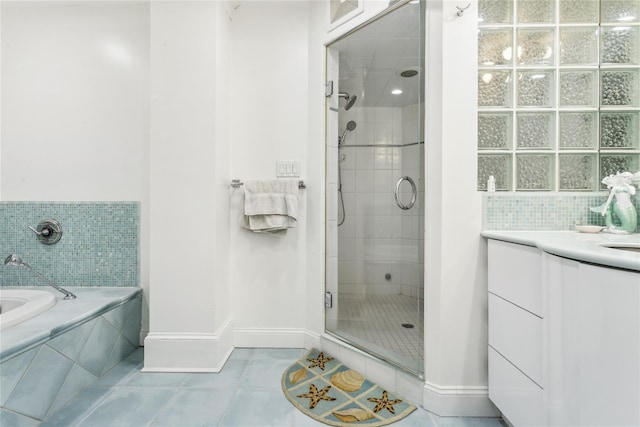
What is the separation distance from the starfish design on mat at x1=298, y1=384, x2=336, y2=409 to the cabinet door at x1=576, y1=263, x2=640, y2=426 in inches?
38.1

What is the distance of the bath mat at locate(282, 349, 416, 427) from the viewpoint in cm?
127

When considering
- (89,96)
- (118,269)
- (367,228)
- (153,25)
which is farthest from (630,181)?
(89,96)

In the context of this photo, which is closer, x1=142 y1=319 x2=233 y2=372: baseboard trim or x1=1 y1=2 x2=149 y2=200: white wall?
x1=142 y1=319 x2=233 y2=372: baseboard trim

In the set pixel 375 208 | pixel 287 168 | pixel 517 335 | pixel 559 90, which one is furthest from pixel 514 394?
pixel 287 168

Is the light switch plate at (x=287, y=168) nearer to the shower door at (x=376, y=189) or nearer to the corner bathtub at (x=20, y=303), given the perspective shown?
the shower door at (x=376, y=189)

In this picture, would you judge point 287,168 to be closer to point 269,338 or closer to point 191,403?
point 269,338

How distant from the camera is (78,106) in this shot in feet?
6.45

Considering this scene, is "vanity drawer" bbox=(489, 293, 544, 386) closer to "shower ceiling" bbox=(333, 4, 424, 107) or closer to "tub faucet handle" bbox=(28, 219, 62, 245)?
"shower ceiling" bbox=(333, 4, 424, 107)

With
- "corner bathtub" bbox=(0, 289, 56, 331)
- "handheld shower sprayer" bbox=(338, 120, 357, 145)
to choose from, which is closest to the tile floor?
"corner bathtub" bbox=(0, 289, 56, 331)

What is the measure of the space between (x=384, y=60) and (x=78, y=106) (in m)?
2.02

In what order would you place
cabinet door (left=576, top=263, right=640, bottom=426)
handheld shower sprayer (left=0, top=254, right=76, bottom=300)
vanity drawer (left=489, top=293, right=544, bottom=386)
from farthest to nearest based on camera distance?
handheld shower sprayer (left=0, top=254, right=76, bottom=300)
vanity drawer (left=489, top=293, right=544, bottom=386)
cabinet door (left=576, top=263, right=640, bottom=426)

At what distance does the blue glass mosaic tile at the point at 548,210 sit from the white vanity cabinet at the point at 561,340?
8.1 inches

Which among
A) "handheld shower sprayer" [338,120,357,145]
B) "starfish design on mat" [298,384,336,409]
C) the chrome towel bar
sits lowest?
"starfish design on mat" [298,384,336,409]

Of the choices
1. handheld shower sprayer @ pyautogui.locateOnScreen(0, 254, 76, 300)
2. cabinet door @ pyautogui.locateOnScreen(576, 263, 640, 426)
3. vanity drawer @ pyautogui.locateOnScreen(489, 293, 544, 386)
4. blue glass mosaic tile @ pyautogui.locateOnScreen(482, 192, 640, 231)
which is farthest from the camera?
handheld shower sprayer @ pyautogui.locateOnScreen(0, 254, 76, 300)
